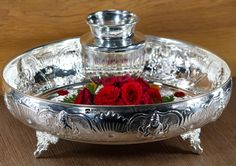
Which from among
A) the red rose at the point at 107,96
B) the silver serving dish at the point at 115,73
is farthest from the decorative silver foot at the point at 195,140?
the red rose at the point at 107,96

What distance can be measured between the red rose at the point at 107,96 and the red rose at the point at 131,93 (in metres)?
0.01

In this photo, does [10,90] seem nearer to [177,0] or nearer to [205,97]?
[205,97]

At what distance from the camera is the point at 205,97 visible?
2.49 ft

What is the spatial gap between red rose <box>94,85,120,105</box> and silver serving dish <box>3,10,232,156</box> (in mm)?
82

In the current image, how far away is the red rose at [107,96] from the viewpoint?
2.66 ft

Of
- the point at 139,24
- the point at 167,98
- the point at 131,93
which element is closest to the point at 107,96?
the point at 131,93

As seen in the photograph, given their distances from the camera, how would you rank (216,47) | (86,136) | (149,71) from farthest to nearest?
(216,47), (149,71), (86,136)

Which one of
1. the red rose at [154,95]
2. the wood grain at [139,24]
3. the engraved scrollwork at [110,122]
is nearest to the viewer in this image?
the engraved scrollwork at [110,122]

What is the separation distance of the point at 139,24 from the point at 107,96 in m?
0.32

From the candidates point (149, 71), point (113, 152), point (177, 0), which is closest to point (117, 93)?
point (113, 152)

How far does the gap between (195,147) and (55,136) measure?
0.20 m

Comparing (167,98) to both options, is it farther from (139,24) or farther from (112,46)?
(139,24)

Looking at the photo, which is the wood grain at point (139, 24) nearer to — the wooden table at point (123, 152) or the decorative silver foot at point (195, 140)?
the wooden table at point (123, 152)

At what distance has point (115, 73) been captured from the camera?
0.96 meters
